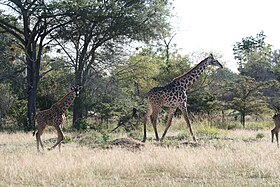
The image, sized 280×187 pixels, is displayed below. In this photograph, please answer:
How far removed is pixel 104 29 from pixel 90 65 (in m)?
2.38

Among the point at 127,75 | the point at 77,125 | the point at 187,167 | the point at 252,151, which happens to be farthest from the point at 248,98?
the point at 187,167

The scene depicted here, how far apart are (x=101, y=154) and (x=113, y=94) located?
15524 mm

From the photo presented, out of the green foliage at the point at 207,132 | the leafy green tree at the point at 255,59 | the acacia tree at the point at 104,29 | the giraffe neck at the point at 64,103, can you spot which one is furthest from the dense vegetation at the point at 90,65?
the leafy green tree at the point at 255,59

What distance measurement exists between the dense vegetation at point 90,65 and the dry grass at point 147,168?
39.7 ft

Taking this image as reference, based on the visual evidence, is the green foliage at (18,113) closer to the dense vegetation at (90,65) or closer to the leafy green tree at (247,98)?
the dense vegetation at (90,65)

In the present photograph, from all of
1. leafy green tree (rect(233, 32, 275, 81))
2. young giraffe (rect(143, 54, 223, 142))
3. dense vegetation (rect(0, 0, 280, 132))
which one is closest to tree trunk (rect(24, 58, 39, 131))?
dense vegetation (rect(0, 0, 280, 132))

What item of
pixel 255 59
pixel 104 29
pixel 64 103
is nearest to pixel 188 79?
pixel 64 103

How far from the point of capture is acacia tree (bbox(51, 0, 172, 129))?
2477 cm

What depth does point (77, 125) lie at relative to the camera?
24.5 meters

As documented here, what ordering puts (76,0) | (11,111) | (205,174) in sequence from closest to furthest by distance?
(205,174), (76,0), (11,111)

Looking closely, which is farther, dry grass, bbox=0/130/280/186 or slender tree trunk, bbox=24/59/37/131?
slender tree trunk, bbox=24/59/37/131

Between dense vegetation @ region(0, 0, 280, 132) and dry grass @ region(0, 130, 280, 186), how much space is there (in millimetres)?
12113

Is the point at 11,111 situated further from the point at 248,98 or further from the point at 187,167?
the point at 187,167

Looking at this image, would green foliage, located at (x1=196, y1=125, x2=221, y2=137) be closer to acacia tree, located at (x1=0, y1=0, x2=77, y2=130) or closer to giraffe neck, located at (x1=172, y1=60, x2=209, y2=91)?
giraffe neck, located at (x1=172, y1=60, x2=209, y2=91)
